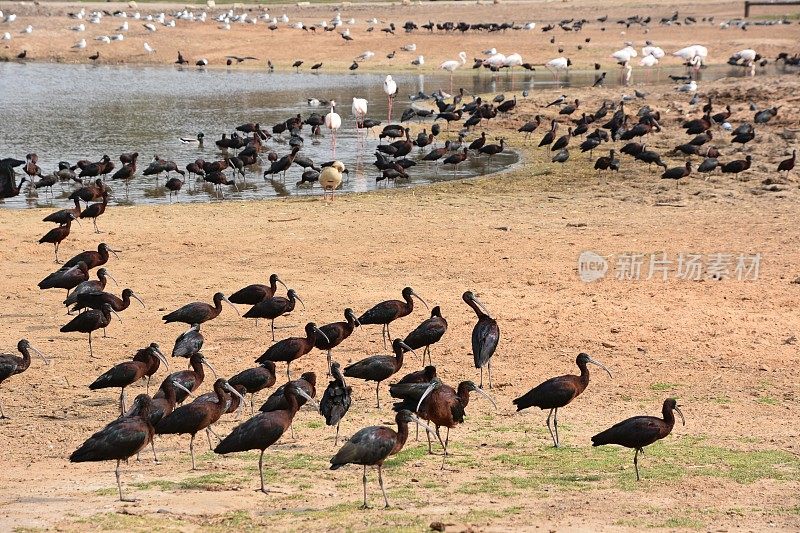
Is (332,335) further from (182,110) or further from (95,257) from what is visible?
(182,110)

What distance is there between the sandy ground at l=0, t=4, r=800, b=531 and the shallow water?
11.6 ft

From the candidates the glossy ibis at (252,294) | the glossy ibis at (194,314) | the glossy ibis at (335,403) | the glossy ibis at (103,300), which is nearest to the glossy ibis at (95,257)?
the glossy ibis at (103,300)

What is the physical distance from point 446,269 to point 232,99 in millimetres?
29498

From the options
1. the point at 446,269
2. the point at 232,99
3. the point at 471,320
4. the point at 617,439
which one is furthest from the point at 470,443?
the point at 232,99

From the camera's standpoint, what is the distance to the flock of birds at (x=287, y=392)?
362 inches

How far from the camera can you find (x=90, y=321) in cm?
1373

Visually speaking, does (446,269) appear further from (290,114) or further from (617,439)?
(290,114)

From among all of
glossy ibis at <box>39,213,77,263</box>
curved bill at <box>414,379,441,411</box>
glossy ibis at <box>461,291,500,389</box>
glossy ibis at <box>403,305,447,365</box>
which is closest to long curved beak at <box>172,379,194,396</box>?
curved bill at <box>414,379,441,411</box>

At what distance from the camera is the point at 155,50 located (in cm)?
6256

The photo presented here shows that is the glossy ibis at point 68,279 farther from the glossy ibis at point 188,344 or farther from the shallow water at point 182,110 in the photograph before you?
the shallow water at point 182,110

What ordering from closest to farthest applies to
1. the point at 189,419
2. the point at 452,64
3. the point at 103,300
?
the point at 189,419
the point at 103,300
the point at 452,64

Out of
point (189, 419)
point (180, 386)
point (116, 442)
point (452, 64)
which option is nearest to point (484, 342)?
point (180, 386)

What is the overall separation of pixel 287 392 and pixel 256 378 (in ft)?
4.79

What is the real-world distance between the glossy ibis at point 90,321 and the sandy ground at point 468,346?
343 mm
